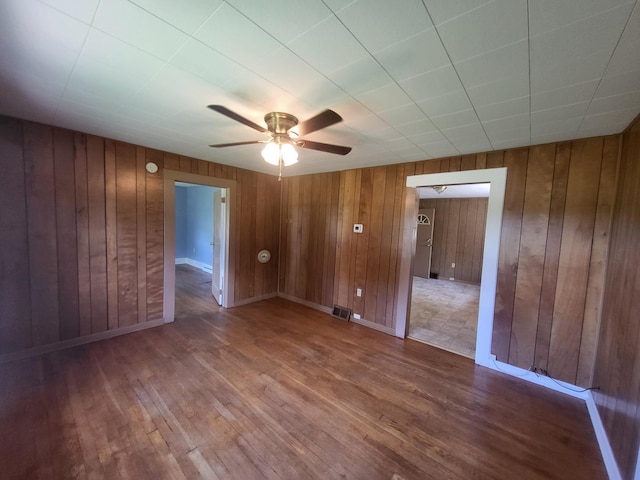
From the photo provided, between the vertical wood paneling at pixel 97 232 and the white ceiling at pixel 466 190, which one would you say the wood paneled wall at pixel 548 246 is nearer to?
the white ceiling at pixel 466 190

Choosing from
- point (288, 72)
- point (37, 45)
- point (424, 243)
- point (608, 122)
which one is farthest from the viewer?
point (424, 243)

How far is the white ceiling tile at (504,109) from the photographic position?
1.63 m

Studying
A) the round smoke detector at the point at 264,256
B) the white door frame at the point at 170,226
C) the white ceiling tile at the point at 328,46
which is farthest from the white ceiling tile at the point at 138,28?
the round smoke detector at the point at 264,256

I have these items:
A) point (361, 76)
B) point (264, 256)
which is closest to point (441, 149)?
point (361, 76)

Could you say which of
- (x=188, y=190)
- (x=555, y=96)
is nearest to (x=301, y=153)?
(x=555, y=96)

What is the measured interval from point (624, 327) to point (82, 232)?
190 inches

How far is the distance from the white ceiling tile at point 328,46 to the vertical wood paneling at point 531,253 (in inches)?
90.2

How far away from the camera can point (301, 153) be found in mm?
3047

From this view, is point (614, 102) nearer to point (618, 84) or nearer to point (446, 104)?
point (618, 84)

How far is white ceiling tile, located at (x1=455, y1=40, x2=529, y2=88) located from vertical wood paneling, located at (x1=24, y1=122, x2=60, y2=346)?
146 inches

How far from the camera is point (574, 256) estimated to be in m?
2.26

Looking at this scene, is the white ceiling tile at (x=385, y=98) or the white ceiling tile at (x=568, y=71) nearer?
the white ceiling tile at (x=568, y=71)

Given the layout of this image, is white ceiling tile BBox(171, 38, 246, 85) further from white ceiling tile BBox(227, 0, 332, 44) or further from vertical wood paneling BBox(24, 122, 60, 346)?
vertical wood paneling BBox(24, 122, 60, 346)

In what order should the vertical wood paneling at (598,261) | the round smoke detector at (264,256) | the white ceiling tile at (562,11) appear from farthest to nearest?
the round smoke detector at (264,256) → the vertical wood paneling at (598,261) → the white ceiling tile at (562,11)
